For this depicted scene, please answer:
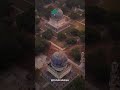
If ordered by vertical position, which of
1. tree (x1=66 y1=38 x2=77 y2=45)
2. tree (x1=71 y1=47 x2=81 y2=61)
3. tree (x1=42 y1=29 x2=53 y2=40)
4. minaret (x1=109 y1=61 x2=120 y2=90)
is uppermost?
minaret (x1=109 y1=61 x2=120 y2=90)

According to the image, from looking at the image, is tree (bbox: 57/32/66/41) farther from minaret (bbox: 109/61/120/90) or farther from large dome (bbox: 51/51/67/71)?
minaret (bbox: 109/61/120/90)

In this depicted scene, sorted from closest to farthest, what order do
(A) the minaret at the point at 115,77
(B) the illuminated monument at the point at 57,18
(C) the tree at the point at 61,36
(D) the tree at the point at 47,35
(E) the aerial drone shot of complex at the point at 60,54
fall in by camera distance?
1. (A) the minaret at the point at 115,77
2. (E) the aerial drone shot of complex at the point at 60,54
3. (D) the tree at the point at 47,35
4. (C) the tree at the point at 61,36
5. (B) the illuminated monument at the point at 57,18

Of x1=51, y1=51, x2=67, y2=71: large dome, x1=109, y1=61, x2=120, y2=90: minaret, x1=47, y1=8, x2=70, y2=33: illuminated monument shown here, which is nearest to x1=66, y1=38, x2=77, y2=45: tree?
x1=51, y1=51, x2=67, y2=71: large dome

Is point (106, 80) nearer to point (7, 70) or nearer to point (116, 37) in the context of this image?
point (116, 37)

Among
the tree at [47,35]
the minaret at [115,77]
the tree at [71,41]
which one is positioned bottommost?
the tree at [71,41]

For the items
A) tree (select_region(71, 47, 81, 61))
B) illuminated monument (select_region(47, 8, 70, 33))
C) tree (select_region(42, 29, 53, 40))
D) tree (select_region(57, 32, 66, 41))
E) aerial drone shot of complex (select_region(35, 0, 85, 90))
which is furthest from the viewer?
illuminated monument (select_region(47, 8, 70, 33))

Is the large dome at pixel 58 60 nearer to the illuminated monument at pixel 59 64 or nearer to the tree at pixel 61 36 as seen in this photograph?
the illuminated monument at pixel 59 64

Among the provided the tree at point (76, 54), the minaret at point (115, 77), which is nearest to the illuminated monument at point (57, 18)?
the tree at point (76, 54)

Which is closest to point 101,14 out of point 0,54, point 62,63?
point 0,54

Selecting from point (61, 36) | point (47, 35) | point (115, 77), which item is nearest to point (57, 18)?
point (61, 36)
